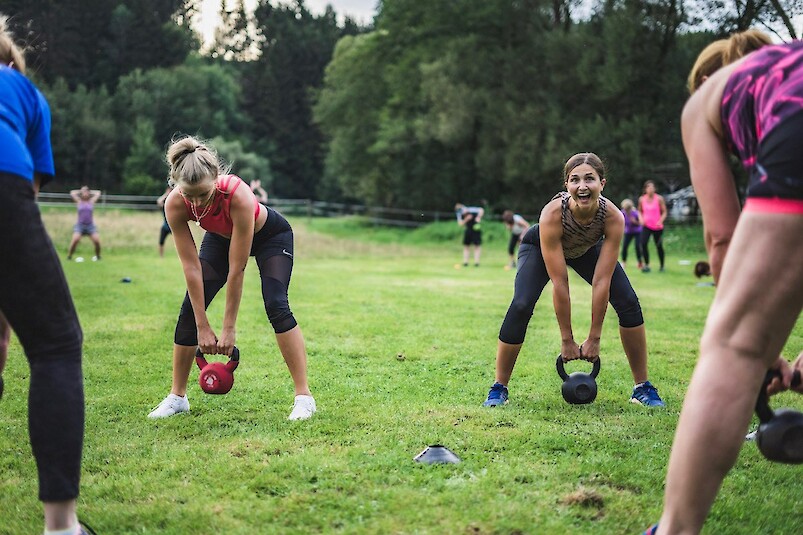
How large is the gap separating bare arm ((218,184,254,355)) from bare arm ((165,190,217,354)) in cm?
10

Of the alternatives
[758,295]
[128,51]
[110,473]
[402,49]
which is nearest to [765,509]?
[758,295]

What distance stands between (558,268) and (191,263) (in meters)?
2.40

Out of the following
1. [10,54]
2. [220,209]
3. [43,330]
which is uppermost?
[10,54]

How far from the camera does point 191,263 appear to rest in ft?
15.5

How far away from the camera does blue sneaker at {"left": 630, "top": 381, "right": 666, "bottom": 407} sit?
17.1ft

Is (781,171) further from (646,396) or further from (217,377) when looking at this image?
(217,377)

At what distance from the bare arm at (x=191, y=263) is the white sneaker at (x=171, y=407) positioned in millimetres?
588

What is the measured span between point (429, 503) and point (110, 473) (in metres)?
1.67

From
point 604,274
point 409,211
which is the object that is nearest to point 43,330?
point 604,274

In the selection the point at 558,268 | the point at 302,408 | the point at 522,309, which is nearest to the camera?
the point at 302,408

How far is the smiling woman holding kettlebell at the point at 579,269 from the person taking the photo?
4.98m

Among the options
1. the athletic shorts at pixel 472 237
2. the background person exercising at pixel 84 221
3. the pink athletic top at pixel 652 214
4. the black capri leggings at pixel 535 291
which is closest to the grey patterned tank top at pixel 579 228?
the black capri leggings at pixel 535 291

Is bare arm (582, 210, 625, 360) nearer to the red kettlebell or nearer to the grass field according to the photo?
the grass field

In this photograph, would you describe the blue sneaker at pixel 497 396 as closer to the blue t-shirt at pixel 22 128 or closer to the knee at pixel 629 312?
the knee at pixel 629 312
